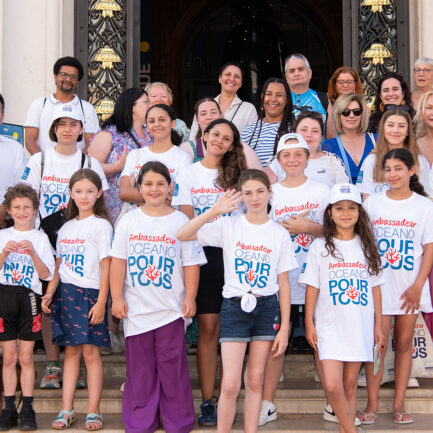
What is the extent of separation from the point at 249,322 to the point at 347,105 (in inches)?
87.3

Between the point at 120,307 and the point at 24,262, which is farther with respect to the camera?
the point at 24,262

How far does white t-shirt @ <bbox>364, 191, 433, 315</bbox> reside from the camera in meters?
5.49

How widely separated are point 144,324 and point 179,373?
40 centimetres

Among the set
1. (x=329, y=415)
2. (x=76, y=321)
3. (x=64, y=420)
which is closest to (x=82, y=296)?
(x=76, y=321)

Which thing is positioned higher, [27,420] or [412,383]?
[412,383]

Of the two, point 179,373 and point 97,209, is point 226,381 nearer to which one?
point 179,373

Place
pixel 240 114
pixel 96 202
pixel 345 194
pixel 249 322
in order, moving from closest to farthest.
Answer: pixel 249 322 < pixel 345 194 < pixel 96 202 < pixel 240 114

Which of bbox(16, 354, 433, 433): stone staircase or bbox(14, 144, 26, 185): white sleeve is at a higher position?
bbox(14, 144, 26, 185): white sleeve

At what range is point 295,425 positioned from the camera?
5.50 meters

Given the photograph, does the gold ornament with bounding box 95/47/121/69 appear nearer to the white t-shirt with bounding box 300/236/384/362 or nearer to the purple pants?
the purple pants

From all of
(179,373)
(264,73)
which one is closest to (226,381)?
(179,373)

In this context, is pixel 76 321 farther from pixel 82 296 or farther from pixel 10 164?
pixel 10 164

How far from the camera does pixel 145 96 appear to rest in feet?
21.8

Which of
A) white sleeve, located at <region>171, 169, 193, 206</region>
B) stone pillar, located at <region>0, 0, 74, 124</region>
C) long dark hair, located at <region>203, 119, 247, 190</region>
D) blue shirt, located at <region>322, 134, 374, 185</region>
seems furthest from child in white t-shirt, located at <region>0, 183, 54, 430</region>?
stone pillar, located at <region>0, 0, 74, 124</region>
